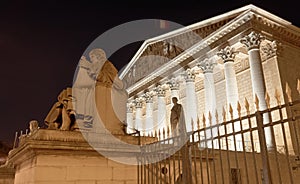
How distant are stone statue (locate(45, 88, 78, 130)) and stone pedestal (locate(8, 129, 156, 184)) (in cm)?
36

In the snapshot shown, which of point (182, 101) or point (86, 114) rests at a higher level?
point (182, 101)

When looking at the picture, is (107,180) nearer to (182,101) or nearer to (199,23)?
(199,23)

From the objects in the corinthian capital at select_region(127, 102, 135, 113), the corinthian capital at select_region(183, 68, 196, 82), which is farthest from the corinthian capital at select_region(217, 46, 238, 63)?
the corinthian capital at select_region(127, 102, 135, 113)

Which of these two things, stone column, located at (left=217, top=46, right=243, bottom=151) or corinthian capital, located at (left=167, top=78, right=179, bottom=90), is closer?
stone column, located at (left=217, top=46, right=243, bottom=151)

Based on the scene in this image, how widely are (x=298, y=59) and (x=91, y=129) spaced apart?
22326 millimetres

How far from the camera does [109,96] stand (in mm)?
5641

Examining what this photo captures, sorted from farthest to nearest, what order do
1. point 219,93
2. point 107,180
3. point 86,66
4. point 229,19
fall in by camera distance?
1. point 219,93
2. point 229,19
3. point 86,66
4. point 107,180

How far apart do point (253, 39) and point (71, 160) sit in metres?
17.6

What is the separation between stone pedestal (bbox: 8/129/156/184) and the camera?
447cm

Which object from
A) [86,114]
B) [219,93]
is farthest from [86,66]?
[219,93]

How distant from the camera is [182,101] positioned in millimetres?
30688

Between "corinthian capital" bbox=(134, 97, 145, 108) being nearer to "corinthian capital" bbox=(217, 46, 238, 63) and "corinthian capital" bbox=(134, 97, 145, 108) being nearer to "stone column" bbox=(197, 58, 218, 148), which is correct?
"stone column" bbox=(197, 58, 218, 148)

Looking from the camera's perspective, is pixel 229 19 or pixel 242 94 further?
pixel 242 94

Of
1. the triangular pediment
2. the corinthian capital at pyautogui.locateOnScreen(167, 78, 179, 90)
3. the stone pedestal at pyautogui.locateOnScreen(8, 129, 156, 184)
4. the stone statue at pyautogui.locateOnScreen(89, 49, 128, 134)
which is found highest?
the triangular pediment
